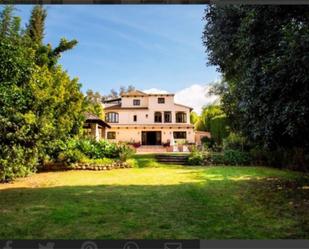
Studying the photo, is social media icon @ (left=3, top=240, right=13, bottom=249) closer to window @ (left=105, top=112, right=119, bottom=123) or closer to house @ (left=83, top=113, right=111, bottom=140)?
house @ (left=83, top=113, right=111, bottom=140)

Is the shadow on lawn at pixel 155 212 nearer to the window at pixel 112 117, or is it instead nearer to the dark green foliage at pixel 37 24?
the dark green foliage at pixel 37 24

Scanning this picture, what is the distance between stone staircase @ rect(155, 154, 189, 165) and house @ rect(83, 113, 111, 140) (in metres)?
3.17

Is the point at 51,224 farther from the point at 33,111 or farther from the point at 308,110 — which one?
the point at 33,111

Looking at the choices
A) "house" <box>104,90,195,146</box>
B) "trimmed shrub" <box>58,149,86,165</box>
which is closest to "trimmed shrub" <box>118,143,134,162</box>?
"trimmed shrub" <box>58,149,86,165</box>

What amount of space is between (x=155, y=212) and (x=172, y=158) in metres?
10.1

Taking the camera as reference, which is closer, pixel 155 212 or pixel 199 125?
pixel 155 212

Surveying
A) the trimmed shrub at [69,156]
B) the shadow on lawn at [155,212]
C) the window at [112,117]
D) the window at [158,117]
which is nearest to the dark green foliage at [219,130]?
the window at [158,117]

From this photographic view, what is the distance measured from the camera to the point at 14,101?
6.69m

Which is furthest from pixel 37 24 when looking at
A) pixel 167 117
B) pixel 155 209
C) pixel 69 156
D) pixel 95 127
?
pixel 155 209

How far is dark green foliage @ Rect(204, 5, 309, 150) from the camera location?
5086mm

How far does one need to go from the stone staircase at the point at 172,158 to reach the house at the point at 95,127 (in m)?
3.17

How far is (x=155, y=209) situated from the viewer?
5.66 metres

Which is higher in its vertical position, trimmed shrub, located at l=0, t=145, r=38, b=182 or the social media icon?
trimmed shrub, located at l=0, t=145, r=38, b=182

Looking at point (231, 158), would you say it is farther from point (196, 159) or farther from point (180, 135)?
point (180, 135)
